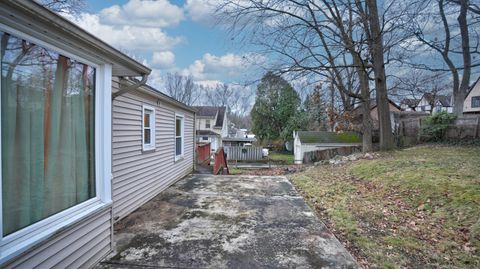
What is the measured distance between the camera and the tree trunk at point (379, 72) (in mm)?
10984

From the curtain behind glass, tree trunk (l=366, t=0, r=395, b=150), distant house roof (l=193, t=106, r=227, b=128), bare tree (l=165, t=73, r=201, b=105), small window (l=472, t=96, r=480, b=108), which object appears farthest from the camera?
bare tree (l=165, t=73, r=201, b=105)

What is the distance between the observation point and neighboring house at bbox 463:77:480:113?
2528cm

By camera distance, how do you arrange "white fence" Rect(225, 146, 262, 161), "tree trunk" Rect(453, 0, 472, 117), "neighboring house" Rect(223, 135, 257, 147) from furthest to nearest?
"neighboring house" Rect(223, 135, 257, 147) → "white fence" Rect(225, 146, 262, 161) → "tree trunk" Rect(453, 0, 472, 117)

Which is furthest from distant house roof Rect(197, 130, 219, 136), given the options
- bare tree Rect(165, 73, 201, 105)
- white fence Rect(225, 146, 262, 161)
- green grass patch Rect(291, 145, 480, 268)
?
green grass patch Rect(291, 145, 480, 268)

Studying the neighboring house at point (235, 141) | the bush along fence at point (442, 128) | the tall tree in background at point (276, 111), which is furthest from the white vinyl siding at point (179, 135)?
the neighboring house at point (235, 141)

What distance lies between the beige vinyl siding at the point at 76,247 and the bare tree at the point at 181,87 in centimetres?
3532

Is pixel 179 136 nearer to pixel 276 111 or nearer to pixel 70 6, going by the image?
pixel 70 6

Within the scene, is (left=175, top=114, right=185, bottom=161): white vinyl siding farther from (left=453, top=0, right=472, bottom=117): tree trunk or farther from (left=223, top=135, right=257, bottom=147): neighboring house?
(left=223, top=135, right=257, bottom=147): neighboring house

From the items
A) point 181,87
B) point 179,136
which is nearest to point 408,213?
point 179,136

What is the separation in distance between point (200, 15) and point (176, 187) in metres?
6.52

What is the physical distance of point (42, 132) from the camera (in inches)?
88.3

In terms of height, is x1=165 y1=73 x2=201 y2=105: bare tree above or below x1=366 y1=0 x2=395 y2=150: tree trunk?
above

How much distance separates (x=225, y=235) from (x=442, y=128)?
14196mm

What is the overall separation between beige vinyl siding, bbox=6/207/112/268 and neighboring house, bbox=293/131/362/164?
1922cm
